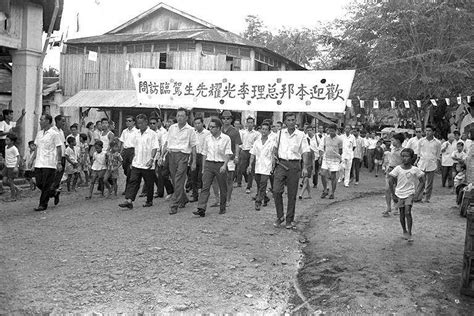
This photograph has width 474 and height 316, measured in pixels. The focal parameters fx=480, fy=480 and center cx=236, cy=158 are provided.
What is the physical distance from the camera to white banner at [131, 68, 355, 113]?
9.12 m

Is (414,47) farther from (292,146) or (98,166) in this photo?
(98,166)

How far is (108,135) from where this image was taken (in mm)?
10961

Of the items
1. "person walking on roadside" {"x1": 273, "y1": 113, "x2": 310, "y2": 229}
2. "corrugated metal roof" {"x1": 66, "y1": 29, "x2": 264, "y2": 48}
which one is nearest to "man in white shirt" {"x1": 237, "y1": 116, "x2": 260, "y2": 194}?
"person walking on roadside" {"x1": 273, "y1": 113, "x2": 310, "y2": 229}

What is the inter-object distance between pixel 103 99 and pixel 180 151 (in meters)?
16.6

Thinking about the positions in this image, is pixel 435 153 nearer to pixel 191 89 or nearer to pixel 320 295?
pixel 191 89

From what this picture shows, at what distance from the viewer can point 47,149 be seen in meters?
8.17

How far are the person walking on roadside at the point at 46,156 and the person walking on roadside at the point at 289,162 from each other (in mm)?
3734

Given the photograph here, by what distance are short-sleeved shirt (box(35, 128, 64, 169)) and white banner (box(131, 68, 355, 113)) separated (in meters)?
3.32

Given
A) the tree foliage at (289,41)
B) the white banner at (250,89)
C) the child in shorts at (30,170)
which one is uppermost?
the tree foliage at (289,41)

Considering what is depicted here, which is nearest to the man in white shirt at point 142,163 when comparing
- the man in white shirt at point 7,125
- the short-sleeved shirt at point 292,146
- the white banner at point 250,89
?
the white banner at point 250,89

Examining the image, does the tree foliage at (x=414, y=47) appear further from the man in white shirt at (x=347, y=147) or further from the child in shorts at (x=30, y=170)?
the child in shorts at (x=30, y=170)

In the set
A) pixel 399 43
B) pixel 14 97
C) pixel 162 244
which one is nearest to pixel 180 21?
pixel 399 43

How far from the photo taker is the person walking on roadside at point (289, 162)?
746 centimetres

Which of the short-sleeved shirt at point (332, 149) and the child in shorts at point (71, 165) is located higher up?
the short-sleeved shirt at point (332, 149)
